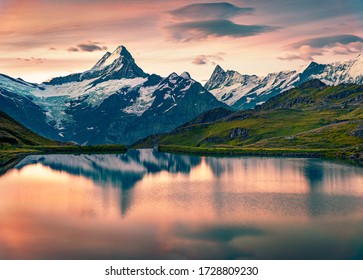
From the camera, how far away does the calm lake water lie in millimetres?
76062

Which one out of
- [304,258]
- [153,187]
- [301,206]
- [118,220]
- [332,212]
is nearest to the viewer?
[304,258]

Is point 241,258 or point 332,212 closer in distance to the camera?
point 241,258

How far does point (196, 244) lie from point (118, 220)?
23.7m

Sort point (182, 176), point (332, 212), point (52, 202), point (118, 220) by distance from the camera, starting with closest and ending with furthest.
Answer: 1. point (118, 220)
2. point (332, 212)
3. point (52, 202)
4. point (182, 176)

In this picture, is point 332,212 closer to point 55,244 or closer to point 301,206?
point 301,206

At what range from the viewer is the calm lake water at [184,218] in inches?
2995

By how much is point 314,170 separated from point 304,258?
124828mm

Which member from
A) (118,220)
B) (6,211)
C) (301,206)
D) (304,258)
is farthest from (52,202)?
(304,258)

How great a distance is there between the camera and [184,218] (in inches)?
3875

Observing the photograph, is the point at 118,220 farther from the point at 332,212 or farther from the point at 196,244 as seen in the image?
the point at 332,212

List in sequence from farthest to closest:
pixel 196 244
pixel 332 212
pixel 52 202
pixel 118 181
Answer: pixel 118 181
pixel 52 202
pixel 332 212
pixel 196 244

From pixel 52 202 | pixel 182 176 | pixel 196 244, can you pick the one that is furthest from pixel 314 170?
pixel 196 244

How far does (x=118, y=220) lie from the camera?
97375mm

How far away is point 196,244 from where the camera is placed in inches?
3110
